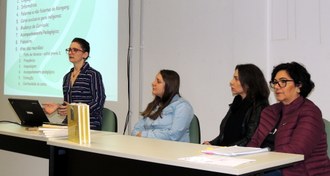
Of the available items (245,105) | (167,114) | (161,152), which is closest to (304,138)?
(245,105)

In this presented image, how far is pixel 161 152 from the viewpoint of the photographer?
2029mm

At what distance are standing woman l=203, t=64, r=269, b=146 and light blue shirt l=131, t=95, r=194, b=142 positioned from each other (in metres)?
0.26

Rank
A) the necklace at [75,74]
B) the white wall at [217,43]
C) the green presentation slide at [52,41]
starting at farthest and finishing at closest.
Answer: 1. the green presentation slide at [52,41]
2. the necklace at [75,74]
3. the white wall at [217,43]

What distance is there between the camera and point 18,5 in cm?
526

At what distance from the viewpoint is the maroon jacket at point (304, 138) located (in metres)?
2.25

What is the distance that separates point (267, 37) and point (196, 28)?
68cm

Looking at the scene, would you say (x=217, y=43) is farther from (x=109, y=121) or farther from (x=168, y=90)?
(x=109, y=121)

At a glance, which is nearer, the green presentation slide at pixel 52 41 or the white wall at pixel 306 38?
the white wall at pixel 306 38

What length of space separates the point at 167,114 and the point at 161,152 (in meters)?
1.09

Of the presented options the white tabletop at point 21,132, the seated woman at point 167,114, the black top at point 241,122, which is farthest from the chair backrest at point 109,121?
the black top at point 241,122

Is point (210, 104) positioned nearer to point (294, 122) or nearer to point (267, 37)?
point (267, 37)

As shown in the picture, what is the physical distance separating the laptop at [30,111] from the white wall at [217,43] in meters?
1.21

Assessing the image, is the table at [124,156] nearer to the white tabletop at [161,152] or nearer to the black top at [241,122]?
the white tabletop at [161,152]

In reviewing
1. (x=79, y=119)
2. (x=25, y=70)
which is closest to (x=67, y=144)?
(x=79, y=119)
